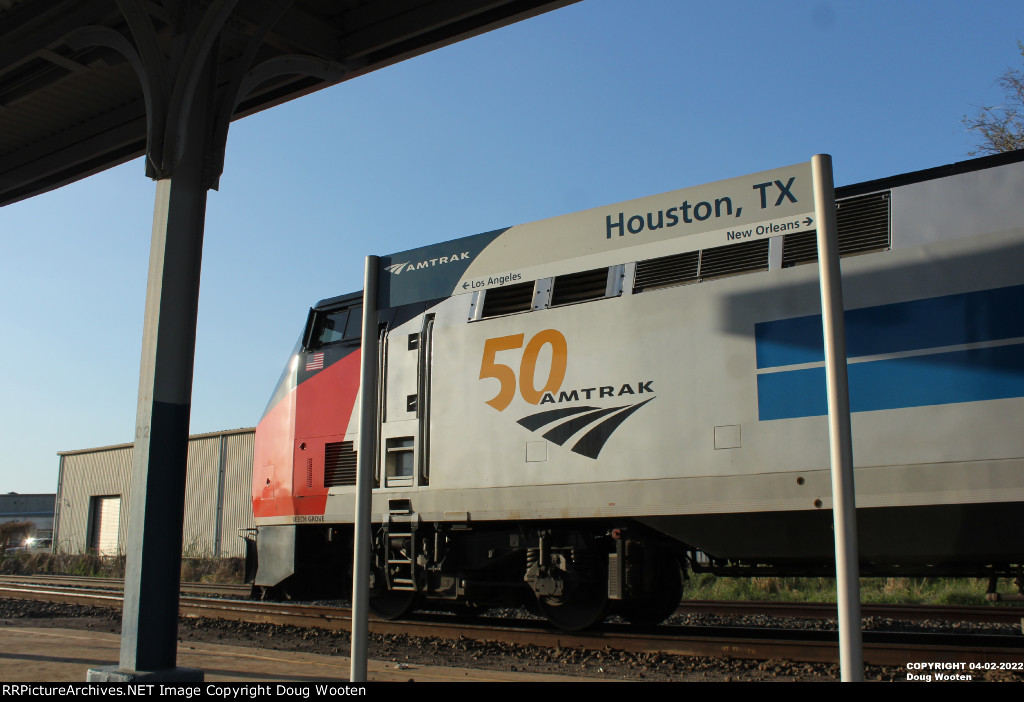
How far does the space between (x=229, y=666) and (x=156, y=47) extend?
177 inches

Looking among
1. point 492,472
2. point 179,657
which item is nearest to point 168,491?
point 179,657

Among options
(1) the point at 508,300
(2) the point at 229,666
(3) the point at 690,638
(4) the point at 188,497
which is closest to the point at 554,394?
(1) the point at 508,300

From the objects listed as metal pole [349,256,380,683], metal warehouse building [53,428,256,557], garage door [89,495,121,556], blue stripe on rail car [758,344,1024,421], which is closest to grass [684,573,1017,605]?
blue stripe on rail car [758,344,1024,421]

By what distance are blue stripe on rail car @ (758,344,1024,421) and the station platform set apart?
2563 millimetres

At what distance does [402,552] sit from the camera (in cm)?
895

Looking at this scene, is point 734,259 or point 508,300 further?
point 508,300

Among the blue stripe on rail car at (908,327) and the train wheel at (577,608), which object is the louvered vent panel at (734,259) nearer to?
the blue stripe on rail car at (908,327)

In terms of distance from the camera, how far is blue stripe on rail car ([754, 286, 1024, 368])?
5.70 meters

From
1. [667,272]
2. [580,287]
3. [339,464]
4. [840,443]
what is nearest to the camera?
[840,443]

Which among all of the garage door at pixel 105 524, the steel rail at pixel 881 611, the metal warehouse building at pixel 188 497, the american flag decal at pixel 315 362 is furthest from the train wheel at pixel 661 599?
the garage door at pixel 105 524

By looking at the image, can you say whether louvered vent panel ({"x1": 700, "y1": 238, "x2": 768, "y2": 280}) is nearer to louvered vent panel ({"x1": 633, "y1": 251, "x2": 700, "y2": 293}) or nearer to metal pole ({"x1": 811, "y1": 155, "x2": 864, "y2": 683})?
louvered vent panel ({"x1": 633, "y1": 251, "x2": 700, "y2": 293})

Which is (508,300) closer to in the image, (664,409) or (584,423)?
(584,423)

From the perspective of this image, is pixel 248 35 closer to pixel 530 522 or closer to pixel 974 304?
pixel 530 522
